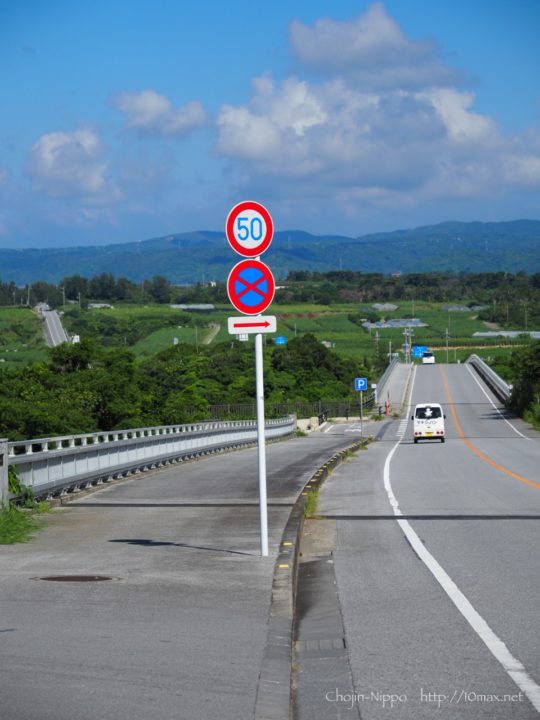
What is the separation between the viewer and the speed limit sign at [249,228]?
11.6 meters

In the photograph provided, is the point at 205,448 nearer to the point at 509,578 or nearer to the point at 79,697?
the point at 509,578

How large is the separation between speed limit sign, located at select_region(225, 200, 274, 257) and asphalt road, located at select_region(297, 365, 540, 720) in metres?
3.50

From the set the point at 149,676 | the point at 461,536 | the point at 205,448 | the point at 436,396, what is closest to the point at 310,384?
the point at 436,396

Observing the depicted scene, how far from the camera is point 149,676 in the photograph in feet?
22.2

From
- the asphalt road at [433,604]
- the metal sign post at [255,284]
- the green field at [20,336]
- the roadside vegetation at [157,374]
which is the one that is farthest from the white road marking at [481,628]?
the green field at [20,336]

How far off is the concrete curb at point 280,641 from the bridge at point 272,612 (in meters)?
0.02

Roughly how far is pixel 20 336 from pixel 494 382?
85.0 meters

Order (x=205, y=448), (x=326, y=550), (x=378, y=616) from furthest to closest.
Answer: (x=205, y=448)
(x=326, y=550)
(x=378, y=616)

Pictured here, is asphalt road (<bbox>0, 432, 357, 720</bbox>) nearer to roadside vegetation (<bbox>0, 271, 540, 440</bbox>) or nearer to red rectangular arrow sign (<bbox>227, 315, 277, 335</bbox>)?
red rectangular arrow sign (<bbox>227, 315, 277, 335</bbox>)

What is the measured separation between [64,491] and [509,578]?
432 inches

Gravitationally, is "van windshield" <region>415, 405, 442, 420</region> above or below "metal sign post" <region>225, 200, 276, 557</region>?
below

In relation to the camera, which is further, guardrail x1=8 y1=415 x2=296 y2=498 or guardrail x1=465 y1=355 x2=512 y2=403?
guardrail x1=465 y1=355 x2=512 y2=403

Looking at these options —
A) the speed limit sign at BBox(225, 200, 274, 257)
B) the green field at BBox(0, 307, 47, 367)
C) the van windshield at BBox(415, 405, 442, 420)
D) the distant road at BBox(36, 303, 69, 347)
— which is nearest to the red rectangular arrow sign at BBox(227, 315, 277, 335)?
the speed limit sign at BBox(225, 200, 274, 257)

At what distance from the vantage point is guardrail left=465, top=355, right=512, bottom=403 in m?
96.5
